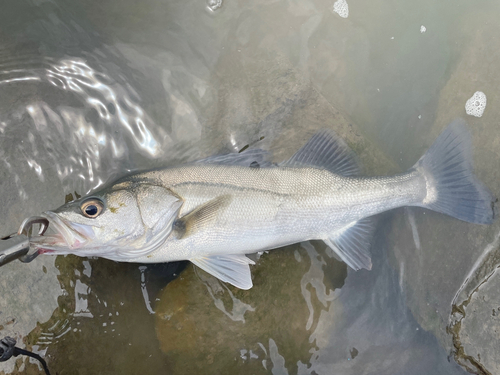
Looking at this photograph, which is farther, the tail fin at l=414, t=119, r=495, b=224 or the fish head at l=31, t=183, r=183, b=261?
the tail fin at l=414, t=119, r=495, b=224

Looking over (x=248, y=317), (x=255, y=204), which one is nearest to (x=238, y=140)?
(x=255, y=204)

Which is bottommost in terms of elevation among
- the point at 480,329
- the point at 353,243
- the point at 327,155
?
the point at 480,329

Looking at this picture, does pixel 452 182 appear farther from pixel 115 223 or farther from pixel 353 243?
pixel 115 223

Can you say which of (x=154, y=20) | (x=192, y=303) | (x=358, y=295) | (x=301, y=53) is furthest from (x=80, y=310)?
(x=301, y=53)

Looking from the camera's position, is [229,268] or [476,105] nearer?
[229,268]

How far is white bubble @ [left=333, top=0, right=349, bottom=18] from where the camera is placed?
3.18 meters

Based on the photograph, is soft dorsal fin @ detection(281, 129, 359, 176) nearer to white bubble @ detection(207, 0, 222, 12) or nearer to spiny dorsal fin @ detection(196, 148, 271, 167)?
spiny dorsal fin @ detection(196, 148, 271, 167)

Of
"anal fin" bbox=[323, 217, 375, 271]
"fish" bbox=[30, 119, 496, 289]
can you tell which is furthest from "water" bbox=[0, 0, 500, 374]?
"fish" bbox=[30, 119, 496, 289]

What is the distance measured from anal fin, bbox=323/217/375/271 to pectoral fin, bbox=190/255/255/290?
0.74m

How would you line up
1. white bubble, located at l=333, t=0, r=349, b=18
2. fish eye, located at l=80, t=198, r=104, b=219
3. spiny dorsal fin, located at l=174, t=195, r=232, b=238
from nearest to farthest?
fish eye, located at l=80, t=198, r=104, b=219
spiny dorsal fin, located at l=174, t=195, r=232, b=238
white bubble, located at l=333, t=0, r=349, b=18

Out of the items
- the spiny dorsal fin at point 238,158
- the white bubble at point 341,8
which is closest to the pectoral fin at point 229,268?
the spiny dorsal fin at point 238,158

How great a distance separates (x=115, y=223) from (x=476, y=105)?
334cm

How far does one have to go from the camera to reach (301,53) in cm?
315

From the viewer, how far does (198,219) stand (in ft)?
7.61
